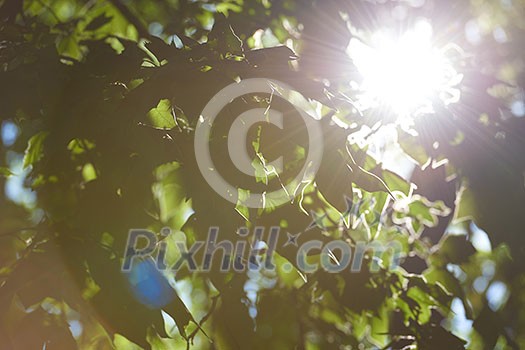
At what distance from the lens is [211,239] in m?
0.96

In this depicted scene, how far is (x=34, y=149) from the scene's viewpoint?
102 centimetres

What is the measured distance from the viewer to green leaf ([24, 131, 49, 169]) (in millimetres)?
1006

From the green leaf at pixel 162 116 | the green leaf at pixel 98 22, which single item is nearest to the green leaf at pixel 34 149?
the green leaf at pixel 162 116

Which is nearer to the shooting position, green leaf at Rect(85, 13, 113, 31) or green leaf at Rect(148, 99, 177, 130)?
green leaf at Rect(148, 99, 177, 130)

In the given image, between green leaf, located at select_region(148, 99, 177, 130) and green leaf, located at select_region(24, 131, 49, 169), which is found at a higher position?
green leaf, located at select_region(148, 99, 177, 130)

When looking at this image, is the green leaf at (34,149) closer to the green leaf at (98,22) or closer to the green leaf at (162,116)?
the green leaf at (162,116)

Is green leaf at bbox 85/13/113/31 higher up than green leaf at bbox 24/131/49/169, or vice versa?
green leaf at bbox 85/13/113/31

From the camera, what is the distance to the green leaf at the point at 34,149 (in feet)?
3.30

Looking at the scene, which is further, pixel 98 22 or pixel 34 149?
pixel 98 22

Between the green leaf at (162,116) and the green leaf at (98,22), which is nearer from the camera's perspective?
the green leaf at (162,116)

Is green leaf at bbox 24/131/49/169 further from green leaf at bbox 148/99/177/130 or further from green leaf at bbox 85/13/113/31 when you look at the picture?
green leaf at bbox 85/13/113/31

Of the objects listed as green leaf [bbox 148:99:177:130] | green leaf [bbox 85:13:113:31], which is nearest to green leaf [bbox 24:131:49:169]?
green leaf [bbox 148:99:177:130]

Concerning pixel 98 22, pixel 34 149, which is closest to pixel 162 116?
pixel 34 149

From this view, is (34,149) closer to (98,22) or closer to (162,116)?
(162,116)
